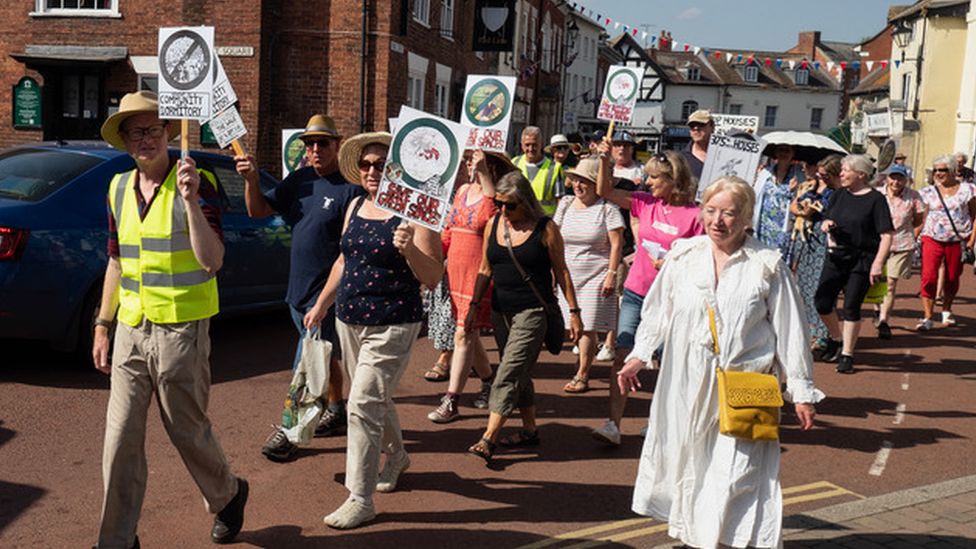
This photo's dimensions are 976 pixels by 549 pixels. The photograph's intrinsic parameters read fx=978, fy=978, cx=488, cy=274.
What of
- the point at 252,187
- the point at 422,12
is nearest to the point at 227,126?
the point at 252,187

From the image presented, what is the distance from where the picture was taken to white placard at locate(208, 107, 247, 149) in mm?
5410

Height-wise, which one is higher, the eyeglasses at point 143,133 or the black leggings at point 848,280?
the eyeglasses at point 143,133

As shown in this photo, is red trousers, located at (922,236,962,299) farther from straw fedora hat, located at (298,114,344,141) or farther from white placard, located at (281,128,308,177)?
straw fedora hat, located at (298,114,344,141)

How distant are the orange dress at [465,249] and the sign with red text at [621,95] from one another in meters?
2.13

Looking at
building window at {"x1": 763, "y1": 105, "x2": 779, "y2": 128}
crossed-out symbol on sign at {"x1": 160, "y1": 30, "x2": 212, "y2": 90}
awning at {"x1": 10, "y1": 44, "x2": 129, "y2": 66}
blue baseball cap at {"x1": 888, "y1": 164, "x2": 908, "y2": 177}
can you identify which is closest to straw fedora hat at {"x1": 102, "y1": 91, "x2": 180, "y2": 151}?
crossed-out symbol on sign at {"x1": 160, "y1": 30, "x2": 212, "y2": 90}

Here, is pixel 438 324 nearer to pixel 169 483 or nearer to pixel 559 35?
pixel 169 483

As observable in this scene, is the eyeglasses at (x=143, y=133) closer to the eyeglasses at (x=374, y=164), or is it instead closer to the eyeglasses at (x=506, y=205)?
the eyeglasses at (x=374, y=164)

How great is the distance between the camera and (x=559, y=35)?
4481 centimetres

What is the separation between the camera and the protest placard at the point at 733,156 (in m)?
7.21

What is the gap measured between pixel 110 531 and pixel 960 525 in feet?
13.7

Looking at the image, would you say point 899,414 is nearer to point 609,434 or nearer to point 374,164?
point 609,434

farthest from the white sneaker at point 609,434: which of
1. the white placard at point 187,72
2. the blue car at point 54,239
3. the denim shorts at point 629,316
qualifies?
the blue car at point 54,239

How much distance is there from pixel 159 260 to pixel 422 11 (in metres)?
18.2

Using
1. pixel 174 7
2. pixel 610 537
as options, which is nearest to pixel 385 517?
pixel 610 537
